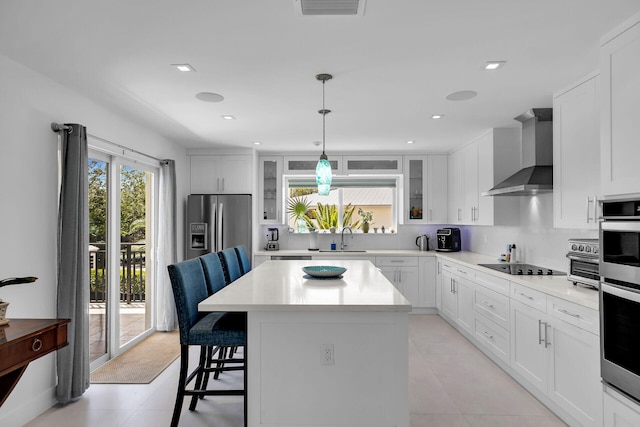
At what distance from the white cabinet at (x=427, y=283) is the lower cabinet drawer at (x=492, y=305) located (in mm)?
1372

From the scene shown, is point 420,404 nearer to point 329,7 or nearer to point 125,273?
point 329,7

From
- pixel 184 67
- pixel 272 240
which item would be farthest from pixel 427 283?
pixel 184 67

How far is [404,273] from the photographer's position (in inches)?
218

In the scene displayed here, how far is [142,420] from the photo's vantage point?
2.65 m

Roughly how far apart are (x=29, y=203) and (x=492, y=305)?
3.94 m

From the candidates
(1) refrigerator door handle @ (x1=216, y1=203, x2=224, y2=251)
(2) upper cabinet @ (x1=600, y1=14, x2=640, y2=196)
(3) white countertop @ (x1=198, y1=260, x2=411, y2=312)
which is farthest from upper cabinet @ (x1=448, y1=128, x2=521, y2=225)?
(1) refrigerator door handle @ (x1=216, y1=203, x2=224, y2=251)

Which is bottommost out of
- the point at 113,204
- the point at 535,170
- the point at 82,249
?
the point at 82,249

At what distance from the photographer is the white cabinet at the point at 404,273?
5.52 meters

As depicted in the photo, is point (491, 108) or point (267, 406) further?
point (491, 108)

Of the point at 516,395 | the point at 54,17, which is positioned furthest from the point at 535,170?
the point at 54,17

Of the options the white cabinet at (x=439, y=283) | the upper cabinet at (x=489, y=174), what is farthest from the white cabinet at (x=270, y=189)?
the upper cabinet at (x=489, y=174)

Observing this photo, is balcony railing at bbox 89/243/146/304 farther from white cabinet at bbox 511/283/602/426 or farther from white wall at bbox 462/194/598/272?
white wall at bbox 462/194/598/272

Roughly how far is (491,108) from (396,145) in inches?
74.2

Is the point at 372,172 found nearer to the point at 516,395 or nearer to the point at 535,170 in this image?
the point at 535,170
